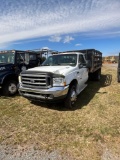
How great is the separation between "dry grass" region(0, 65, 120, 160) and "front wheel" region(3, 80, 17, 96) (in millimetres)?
728

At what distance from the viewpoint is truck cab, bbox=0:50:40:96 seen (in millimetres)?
6473

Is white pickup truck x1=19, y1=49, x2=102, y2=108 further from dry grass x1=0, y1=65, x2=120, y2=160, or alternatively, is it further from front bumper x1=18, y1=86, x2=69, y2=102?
dry grass x1=0, y1=65, x2=120, y2=160

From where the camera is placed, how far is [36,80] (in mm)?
4781

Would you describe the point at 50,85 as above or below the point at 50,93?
above

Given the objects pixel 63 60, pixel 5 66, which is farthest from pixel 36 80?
pixel 5 66

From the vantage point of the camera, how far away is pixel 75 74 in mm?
5508

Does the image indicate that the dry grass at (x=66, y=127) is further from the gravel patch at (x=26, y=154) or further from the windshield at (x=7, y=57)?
the windshield at (x=7, y=57)

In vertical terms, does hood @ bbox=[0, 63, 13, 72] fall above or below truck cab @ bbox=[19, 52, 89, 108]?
above

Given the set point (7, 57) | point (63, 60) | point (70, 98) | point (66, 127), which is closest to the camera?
point (66, 127)

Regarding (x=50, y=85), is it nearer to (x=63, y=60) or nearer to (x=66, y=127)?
(x=66, y=127)

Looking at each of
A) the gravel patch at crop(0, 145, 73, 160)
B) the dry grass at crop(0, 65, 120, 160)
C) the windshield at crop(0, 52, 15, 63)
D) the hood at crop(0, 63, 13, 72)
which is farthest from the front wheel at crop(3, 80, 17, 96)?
the gravel patch at crop(0, 145, 73, 160)

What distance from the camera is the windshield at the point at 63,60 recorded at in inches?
238

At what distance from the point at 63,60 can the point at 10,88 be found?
2730 millimetres

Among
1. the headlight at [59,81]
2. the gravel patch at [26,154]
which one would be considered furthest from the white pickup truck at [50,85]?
the gravel patch at [26,154]
